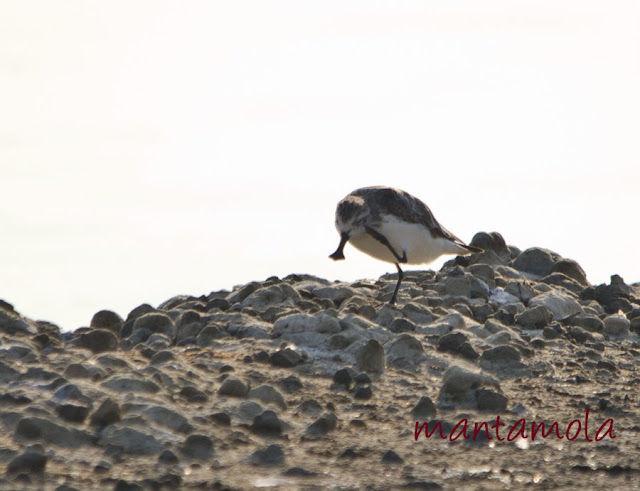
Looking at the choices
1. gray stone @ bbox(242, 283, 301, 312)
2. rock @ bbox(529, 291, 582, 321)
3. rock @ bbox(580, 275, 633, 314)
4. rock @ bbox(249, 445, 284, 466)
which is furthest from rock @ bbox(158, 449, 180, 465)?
rock @ bbox(580, 275, 633, 314)

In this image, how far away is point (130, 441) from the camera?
6191 millimetres

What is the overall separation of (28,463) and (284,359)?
282 cm

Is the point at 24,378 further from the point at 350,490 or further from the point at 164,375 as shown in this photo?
the point at 350,490

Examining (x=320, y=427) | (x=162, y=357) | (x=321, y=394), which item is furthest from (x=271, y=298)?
(x=320, y=427)

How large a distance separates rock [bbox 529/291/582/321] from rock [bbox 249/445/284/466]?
5.37 metres

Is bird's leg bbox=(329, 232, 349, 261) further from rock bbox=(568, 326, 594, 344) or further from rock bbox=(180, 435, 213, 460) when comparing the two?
rock bbox=(180, 435, 213, 460)

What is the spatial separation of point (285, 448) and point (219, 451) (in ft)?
1.33

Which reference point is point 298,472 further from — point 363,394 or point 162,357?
point 162,357

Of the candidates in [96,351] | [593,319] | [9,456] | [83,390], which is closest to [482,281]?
[593,319]

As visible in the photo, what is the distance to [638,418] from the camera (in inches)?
300

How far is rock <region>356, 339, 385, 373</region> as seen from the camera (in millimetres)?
8219

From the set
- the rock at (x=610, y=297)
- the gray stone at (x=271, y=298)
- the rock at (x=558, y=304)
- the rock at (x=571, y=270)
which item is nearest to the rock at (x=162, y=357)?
the gray stone at (x=271, y=298)

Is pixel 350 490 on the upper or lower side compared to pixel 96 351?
lower

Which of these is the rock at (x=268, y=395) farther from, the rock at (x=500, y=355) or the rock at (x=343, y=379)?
the rock at (x=500, y=355)
